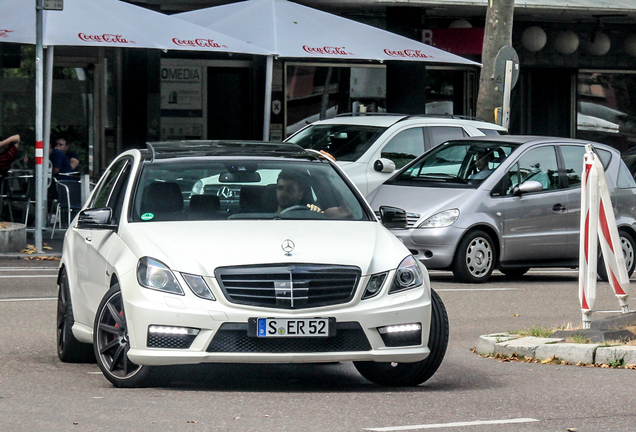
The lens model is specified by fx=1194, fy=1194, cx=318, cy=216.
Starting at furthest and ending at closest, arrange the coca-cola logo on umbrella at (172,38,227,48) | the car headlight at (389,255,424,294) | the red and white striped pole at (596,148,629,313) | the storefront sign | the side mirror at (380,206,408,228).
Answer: the storefront sign < the coca-cola logo on umbrella at (172,38,227,48) < the red and white striped pole at (596,148,629,313) < the side mirror at (380,206,408,228) < the car headlight at (389,255,424,294)

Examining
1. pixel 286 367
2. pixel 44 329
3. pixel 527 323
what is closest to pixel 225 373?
pixel 286 367

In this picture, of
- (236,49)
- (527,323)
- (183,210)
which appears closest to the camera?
(183,210)

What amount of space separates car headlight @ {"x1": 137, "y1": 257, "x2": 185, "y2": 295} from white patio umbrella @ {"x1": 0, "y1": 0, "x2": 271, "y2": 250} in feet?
29.9

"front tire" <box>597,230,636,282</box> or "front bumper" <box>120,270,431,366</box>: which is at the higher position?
"front bumper" <box>120,270,431,366</box>

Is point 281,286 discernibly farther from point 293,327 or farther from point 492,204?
point 492,204

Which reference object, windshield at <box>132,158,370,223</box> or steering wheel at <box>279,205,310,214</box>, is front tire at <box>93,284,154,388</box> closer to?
windshield at <box>132,158,370,223</box>

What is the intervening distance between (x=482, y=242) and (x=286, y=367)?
5.87 meters

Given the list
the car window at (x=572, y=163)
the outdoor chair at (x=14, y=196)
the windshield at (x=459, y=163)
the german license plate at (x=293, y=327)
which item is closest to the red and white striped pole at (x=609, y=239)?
the german license plate at (x=293, y=327)

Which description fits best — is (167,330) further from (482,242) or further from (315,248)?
(482,242)

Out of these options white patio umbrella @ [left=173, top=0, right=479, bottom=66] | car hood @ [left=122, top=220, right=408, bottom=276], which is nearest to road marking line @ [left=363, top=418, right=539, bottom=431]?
car hood @ [left=122, top=220, right=408, bottom=276]

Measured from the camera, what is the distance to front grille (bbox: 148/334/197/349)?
22.1ft

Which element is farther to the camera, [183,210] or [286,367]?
[286,367]

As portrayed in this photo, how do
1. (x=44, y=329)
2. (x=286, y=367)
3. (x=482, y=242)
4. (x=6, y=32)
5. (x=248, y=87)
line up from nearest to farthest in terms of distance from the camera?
(x=286, y=367), (x=44, y=329), (x=482, y=242), (x=6, y=32), (x=248, y=87)

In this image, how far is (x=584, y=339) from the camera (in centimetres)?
875
